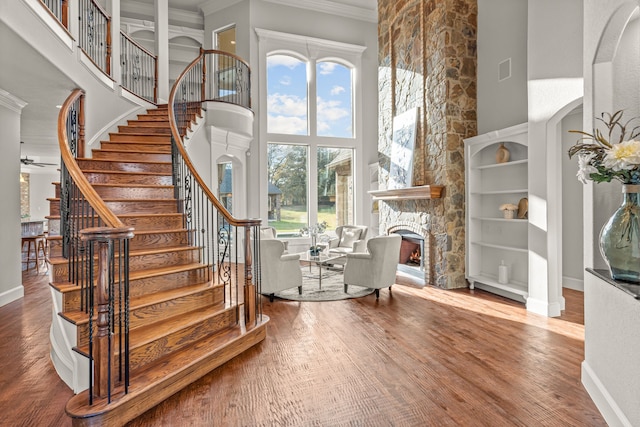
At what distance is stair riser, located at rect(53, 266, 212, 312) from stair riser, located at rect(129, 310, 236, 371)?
58cm

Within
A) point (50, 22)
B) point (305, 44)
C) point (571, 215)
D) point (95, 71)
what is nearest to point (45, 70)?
point (50, 22)

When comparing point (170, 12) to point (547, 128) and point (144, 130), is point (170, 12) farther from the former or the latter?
point (547, 128)

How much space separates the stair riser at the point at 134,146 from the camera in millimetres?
5211

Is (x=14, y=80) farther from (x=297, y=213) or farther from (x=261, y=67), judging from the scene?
(x=297, y=213)

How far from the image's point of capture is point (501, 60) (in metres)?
5.14

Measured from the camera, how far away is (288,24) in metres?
8.73

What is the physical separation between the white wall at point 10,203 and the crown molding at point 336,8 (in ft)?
19.7

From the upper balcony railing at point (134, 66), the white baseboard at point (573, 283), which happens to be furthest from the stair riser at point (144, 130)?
the white baseboard at point (573, 283)

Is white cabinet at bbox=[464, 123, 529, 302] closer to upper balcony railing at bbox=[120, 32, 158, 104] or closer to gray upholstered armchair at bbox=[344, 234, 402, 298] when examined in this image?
gray upholstered armchair at bbox=[344, 234, 402, 298]

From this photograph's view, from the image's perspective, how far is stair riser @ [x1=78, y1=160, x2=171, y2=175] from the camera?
14.8 feet

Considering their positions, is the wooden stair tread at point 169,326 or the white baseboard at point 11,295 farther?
the white baseboard at point 11,295

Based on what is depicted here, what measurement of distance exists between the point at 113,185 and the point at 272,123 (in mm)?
5052

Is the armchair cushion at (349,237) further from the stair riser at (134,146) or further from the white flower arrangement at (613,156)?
the white flower arrangement at (613,156)

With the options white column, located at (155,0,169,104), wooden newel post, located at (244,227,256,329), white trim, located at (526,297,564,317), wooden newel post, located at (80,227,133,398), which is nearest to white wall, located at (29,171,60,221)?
white column, located at (155,0,169,104)
